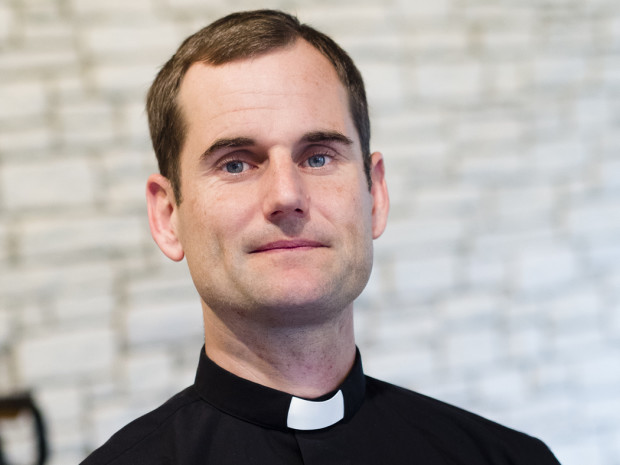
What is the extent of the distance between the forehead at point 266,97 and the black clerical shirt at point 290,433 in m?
0.43

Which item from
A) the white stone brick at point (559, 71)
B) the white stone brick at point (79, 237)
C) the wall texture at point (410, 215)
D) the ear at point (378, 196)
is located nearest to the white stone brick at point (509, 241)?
the wall texture at point (410, 215)

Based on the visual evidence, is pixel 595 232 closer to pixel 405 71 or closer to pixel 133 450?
pixel 405 71

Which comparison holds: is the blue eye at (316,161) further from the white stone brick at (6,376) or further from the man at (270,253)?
the white stone brick at (6,376)

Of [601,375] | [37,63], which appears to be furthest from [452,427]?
[37,63]

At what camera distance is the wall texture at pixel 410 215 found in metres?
1.69

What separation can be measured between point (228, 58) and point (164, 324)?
90 cm

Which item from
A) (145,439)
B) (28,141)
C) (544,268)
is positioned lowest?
(145,439)

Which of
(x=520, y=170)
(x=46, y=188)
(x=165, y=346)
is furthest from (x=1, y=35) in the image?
(x=520, y=170)

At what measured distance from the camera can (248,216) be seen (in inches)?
42.2

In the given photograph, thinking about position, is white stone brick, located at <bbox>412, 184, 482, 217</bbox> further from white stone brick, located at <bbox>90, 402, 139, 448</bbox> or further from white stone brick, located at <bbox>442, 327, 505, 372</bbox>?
white stone brick, located at <bbox>90, 402, 139, 448</bbox>

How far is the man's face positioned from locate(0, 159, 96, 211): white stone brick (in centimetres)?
64

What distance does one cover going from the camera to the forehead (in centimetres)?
110

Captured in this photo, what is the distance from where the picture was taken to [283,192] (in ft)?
3.40

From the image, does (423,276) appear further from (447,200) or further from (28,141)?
(28,141)
